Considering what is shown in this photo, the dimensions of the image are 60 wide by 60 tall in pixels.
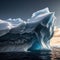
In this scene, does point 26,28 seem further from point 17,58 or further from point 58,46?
point 58,46

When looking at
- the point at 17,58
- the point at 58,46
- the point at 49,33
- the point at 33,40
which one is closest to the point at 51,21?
the point at 49,33

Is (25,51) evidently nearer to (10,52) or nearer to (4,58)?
(10,52)

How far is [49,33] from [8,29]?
2850 mm

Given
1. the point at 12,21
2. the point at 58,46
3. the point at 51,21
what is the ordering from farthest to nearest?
the point at 58,46 < the point at 12,21 < the point at 51,21

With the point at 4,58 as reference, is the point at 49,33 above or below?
above

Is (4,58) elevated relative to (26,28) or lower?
lower

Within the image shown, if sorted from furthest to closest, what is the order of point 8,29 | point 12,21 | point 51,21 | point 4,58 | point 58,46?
point 58,46
point 12,21
point 51,21
point 8,29
point 4,58

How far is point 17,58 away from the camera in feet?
38.9

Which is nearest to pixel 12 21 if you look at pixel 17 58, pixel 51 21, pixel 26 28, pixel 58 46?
pixel 26 28

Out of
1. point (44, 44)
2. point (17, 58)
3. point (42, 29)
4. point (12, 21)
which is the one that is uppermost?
point (12, 21)

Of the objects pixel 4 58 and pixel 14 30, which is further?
pixel 14 30

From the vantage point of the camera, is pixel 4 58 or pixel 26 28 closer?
pixel 4 58

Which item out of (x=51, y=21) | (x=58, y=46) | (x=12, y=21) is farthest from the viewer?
(x=58, y=46)

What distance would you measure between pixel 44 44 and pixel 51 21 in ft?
5.38
